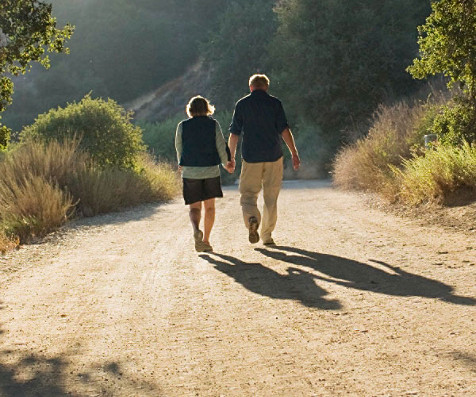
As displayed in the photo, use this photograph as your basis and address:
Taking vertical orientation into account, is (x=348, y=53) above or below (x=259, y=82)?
above

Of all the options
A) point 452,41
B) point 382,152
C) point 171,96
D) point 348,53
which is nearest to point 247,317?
point 452,41

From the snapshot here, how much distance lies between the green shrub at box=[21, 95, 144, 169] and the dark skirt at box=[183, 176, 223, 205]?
1111cm

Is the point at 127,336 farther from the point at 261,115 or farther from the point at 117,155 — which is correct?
the point at 117,155

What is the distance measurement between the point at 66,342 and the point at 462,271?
158 inches

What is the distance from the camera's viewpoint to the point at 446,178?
1327 centimetres

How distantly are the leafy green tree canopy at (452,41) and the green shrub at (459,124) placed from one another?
30.3 inches

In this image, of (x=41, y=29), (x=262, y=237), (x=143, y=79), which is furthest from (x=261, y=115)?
(x=143, y=79)

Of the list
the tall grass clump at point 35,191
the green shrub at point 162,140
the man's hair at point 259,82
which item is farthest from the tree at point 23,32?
the green shrub at point 162,140

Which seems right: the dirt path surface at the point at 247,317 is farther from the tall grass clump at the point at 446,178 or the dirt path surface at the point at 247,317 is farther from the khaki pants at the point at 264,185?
the tall grass clump at the point at 446,178

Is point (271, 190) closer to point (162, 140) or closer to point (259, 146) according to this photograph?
point (259, 146)

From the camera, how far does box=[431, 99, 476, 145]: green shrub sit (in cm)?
1377

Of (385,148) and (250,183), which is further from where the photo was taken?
(385,148)

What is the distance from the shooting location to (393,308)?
6410mm

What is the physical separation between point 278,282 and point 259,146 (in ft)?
9.43
